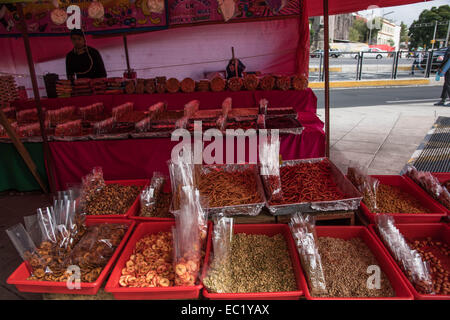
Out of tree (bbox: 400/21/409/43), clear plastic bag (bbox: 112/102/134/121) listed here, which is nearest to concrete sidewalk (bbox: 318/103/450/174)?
clear plastic bag (bbox: 112/102/134/121)

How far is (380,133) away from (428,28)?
30.9 meters

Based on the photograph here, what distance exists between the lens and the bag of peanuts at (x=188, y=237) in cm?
143

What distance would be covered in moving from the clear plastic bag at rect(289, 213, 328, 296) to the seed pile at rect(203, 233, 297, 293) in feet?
0.38

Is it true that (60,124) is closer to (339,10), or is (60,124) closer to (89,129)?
(89,129)

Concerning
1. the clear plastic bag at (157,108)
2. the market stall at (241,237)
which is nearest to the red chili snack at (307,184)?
the market stall at (241,237)

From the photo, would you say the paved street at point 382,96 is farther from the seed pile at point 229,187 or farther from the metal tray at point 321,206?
the metal tray at point 321,206

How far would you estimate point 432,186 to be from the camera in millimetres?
2121

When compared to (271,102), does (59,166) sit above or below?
below

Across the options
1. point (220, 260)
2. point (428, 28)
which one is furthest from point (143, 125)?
point (428, 28)

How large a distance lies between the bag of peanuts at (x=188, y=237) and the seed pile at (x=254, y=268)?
10cm

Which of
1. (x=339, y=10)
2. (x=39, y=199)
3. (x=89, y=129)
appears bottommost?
(x=39, y=199)

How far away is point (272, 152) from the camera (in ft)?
6.91

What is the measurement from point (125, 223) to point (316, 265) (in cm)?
127

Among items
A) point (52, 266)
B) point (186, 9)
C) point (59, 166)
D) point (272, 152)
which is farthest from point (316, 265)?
point (186, 9)
